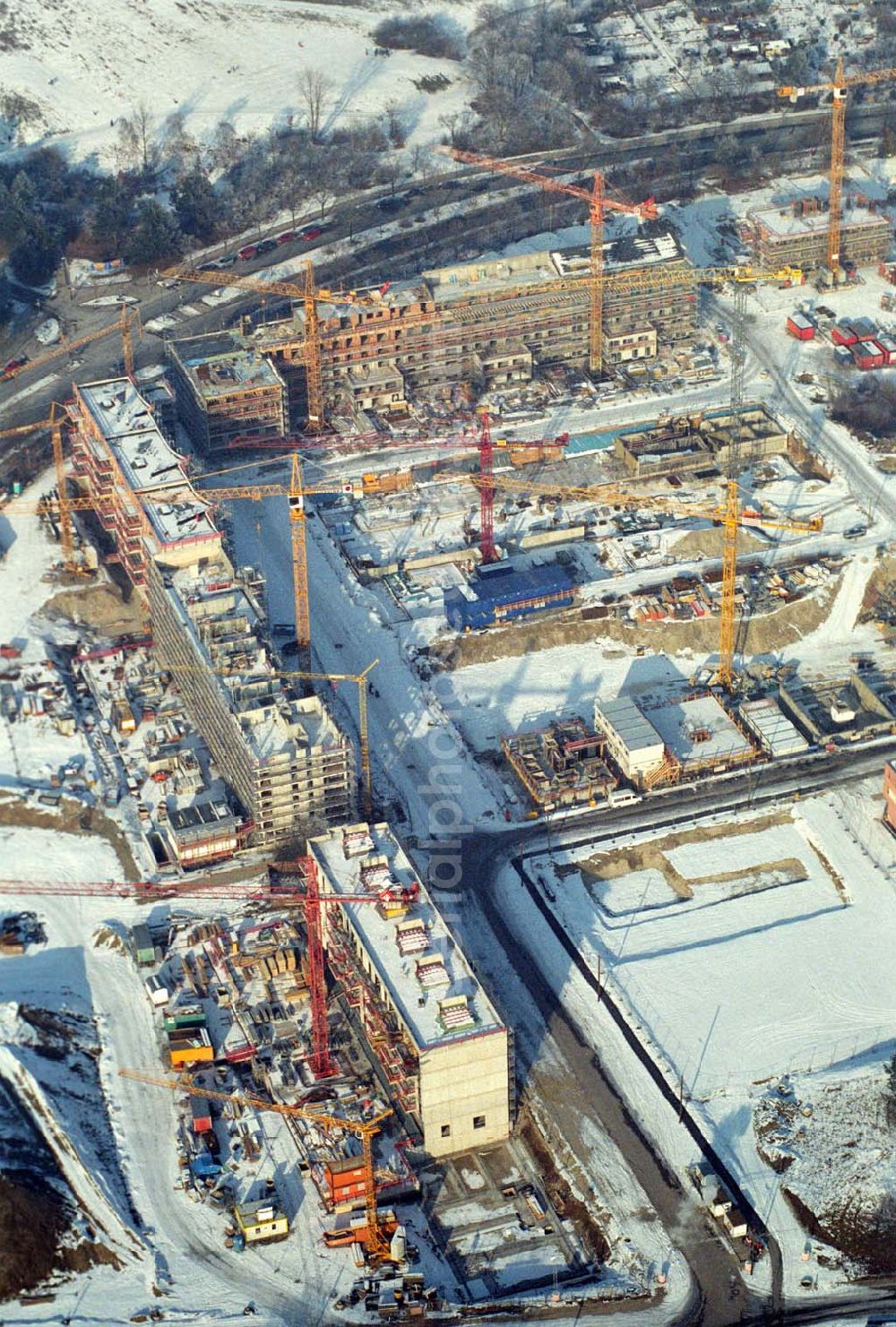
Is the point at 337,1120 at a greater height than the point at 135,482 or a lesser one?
lesser

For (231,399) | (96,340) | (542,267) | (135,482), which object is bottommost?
(135,482)

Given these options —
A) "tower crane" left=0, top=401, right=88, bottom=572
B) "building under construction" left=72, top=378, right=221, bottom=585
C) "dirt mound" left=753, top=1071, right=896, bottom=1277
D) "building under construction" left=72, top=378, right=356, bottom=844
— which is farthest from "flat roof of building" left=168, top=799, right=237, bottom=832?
"dirt mound" left=753, top=1071, right=896, bottom=1277

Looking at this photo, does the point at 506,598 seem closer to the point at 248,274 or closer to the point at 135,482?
the point at 135,482

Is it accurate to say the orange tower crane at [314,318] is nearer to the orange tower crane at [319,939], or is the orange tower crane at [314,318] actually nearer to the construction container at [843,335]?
the construction container at [843,335]

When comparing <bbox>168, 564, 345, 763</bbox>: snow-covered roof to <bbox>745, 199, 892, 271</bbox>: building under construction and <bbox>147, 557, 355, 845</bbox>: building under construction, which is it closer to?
<bbox>147, 557, 355, 845</bbox>: building under construction

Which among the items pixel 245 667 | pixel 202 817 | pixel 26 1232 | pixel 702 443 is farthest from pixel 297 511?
pixel 26 1232

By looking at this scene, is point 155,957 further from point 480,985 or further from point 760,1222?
point 760,1222

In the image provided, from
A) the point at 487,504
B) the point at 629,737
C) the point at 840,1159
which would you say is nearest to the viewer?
the point at 840,1159
